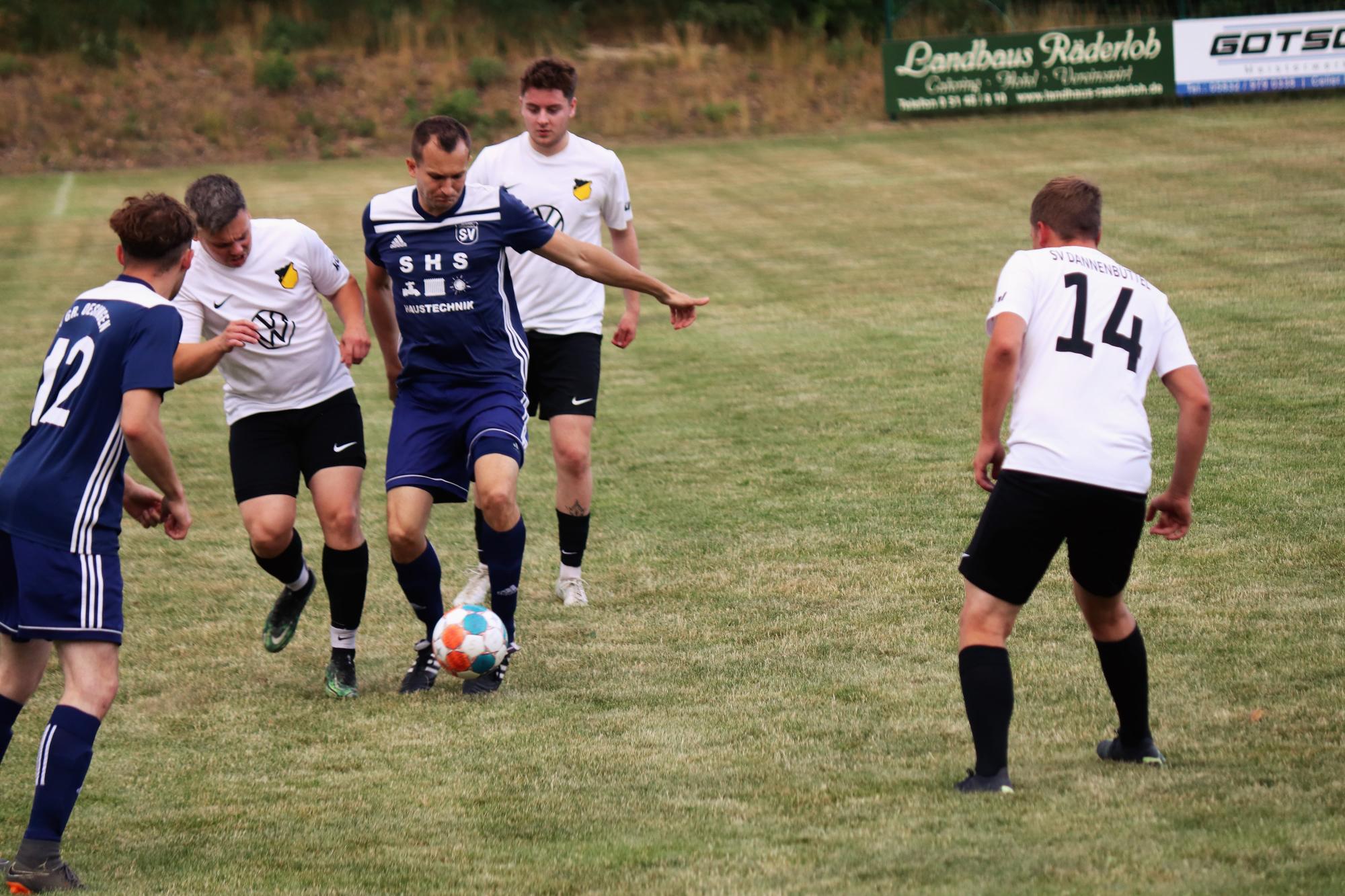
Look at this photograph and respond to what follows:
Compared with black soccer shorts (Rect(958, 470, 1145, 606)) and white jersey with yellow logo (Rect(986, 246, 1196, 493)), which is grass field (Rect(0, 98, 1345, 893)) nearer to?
black soccer shorts (Rect(958, 470, 1145, 606))

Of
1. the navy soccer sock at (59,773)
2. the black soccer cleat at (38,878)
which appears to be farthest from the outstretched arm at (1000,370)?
the black soccer cleat at (38,878)

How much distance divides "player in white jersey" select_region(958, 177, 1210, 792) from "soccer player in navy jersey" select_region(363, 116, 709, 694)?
1.73 meters

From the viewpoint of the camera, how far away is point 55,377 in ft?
13.6

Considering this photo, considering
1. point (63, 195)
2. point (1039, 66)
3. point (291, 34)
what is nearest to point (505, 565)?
point (63, 195)

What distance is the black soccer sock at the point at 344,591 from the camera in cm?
583

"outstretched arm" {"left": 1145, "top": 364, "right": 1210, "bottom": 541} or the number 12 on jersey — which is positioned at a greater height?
the number 12 on jersey

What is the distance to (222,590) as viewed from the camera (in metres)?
7.43

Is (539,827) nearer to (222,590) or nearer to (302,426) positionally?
(302,426)

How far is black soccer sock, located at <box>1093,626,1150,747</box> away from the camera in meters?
4.45

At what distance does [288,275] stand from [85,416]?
179 centimetres

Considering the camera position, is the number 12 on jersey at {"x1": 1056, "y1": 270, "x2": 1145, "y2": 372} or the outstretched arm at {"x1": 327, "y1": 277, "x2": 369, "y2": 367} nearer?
the number 12 on jersey at {"x1": 1056, "y1": 270, "x2": 1145, "y2": 372}

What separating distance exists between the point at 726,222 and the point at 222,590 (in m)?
13.6

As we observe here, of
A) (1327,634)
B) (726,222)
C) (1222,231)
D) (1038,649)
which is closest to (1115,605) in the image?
(1038,649)

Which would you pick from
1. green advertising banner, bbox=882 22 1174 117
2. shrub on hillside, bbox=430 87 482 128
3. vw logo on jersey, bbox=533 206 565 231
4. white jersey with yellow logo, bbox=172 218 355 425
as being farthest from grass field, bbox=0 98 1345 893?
shrub on hillside, bbox=430 87 482 128
